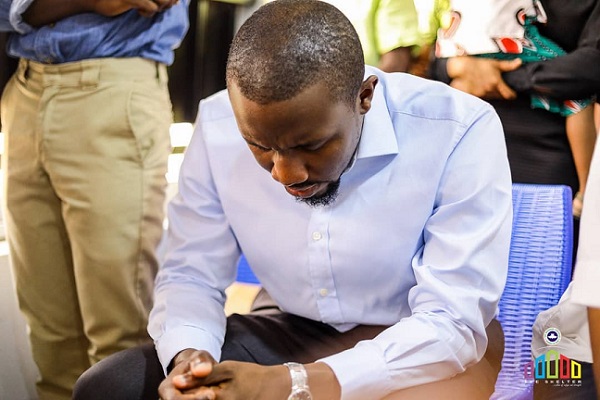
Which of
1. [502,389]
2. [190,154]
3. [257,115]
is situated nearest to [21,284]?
[190,154]

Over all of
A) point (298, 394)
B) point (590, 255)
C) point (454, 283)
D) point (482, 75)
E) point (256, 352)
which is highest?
point (590, 255)

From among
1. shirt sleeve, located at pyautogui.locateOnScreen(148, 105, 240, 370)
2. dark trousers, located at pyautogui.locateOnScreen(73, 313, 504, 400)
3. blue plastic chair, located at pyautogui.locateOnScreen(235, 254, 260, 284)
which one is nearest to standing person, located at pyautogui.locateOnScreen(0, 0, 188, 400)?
shirt sleeve, located at pyautogui.locateOnScreen(148, 105, 240, 370)

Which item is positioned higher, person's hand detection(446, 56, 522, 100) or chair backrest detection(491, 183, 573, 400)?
person's hand detection(446, 56, 522, 100)

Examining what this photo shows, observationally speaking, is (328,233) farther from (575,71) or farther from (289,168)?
(575,71)

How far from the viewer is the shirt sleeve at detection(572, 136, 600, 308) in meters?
→ 1.16

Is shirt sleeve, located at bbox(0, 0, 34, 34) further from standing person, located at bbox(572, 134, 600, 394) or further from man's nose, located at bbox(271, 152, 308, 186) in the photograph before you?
standing person, located at bbox(572, 134, 600, 394)

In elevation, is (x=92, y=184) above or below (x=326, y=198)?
below

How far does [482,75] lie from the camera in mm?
2271

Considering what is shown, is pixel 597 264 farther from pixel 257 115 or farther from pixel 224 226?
pixel 224 226

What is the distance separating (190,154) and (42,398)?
99 cm

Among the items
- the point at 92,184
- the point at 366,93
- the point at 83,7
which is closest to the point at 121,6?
the point at 83,7

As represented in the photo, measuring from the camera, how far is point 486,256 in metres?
1.52

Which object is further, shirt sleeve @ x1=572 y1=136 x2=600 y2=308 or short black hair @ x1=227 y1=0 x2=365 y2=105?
short black hair @ x1=227 y1=0 x2=365 y2=105

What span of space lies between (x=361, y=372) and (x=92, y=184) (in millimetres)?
942
